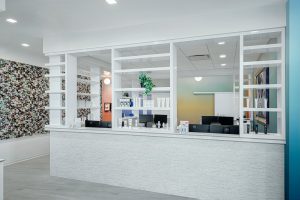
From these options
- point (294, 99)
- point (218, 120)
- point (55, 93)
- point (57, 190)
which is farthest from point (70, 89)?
point (294, 99)

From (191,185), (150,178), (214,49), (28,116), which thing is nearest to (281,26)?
(214,49)

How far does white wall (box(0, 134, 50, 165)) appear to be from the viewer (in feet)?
17.0

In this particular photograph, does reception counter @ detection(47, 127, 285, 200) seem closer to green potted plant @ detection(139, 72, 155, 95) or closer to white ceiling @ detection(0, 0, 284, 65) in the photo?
green potted plant @ detection(139, 72, 155, 95)

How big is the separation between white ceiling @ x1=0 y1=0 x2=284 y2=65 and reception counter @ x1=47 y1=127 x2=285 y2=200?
6.18 ft

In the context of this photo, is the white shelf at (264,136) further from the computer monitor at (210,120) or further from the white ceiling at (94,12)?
the computer monitor at (210,120)

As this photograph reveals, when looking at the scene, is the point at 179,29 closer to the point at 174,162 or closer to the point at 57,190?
the point at 174,162

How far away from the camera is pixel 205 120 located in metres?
5.44

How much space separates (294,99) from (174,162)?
1.91 m

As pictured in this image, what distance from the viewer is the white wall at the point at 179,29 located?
3.06 metres

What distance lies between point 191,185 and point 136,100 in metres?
1.67

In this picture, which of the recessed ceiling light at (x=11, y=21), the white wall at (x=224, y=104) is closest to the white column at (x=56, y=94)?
the recessed ceiling light at (x=11, y=21)

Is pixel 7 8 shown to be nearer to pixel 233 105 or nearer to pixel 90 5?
pixel 90 5

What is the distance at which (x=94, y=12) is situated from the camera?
3385 millimetres

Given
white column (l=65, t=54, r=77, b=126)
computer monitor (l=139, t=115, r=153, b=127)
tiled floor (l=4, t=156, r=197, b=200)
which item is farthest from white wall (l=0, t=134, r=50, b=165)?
computer monitor (l=139, t=115, r=153, b=127)
